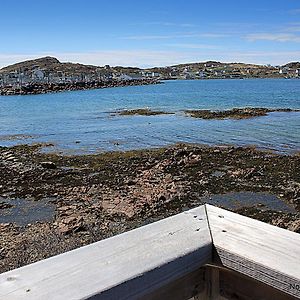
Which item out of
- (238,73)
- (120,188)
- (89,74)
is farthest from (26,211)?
(238,73)

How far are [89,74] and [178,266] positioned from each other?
144 m

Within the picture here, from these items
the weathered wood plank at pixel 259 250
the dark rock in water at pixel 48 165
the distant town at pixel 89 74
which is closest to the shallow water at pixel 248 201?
the dark rock in water at pixel 48 165

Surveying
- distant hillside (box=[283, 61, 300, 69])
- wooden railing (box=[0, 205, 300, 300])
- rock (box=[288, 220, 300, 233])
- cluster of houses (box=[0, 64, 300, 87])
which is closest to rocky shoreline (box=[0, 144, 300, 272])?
rock (box=[288, 220, 300, 233])

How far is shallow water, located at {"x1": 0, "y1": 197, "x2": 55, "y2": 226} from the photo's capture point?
996 centimetres

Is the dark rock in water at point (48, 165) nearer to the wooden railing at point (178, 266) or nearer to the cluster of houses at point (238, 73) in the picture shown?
the wooden railing at point (178, 266)

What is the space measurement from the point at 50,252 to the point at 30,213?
2.81 metres

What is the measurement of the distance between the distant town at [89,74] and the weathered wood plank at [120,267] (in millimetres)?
85938

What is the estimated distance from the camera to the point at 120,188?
12117 mm

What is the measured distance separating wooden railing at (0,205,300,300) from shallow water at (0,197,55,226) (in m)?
8.84

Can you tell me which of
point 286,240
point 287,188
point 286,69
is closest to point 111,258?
point 286,240

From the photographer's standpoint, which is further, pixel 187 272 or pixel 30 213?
pixel 30 213

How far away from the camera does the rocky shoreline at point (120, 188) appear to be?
28.8 feet

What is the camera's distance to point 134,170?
46.6 feet

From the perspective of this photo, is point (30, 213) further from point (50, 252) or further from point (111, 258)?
point (111, 258)
